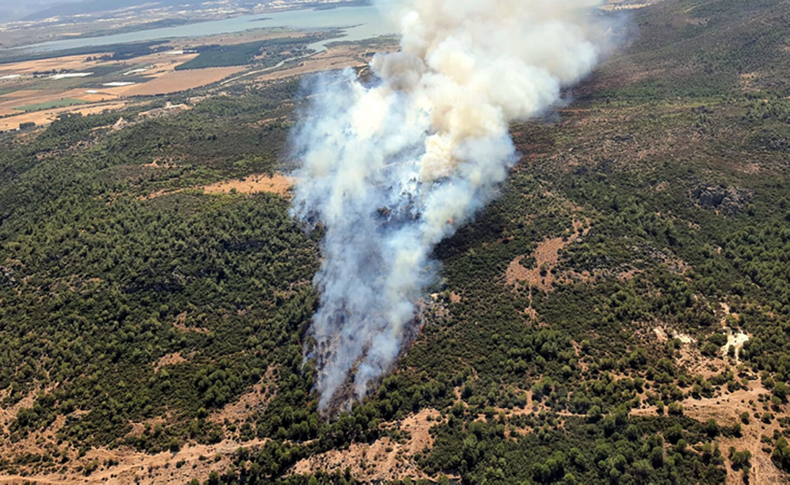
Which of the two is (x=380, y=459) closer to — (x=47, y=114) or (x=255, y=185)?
(x=255, y=185)

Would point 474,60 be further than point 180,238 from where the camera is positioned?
Yes

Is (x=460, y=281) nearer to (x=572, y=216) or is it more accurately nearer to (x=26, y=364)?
(x=572, y=216)

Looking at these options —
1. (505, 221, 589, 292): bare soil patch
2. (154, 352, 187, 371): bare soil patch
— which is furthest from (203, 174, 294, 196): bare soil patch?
(505, 221, 589, 292): bare soil patch

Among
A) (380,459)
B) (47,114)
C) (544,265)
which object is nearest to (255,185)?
(544,265)

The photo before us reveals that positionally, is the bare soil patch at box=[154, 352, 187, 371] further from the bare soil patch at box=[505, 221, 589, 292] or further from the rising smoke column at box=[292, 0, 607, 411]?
the bare soil patch at box=[505, 221, 589, 292]

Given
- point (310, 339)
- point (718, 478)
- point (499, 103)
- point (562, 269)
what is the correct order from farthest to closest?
point (499, 103), point (562, 269), point (310, 339), point (718, 478)

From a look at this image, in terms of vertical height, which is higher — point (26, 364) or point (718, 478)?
point (26, 364)

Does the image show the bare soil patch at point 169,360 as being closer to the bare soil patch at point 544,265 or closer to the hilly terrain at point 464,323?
the hilly terrain at point 464,323

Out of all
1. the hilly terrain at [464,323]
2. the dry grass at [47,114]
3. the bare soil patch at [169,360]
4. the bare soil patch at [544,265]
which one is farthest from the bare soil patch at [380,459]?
the dry grass at [47,114]

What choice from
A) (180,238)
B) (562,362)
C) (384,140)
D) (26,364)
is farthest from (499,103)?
(26,364)
